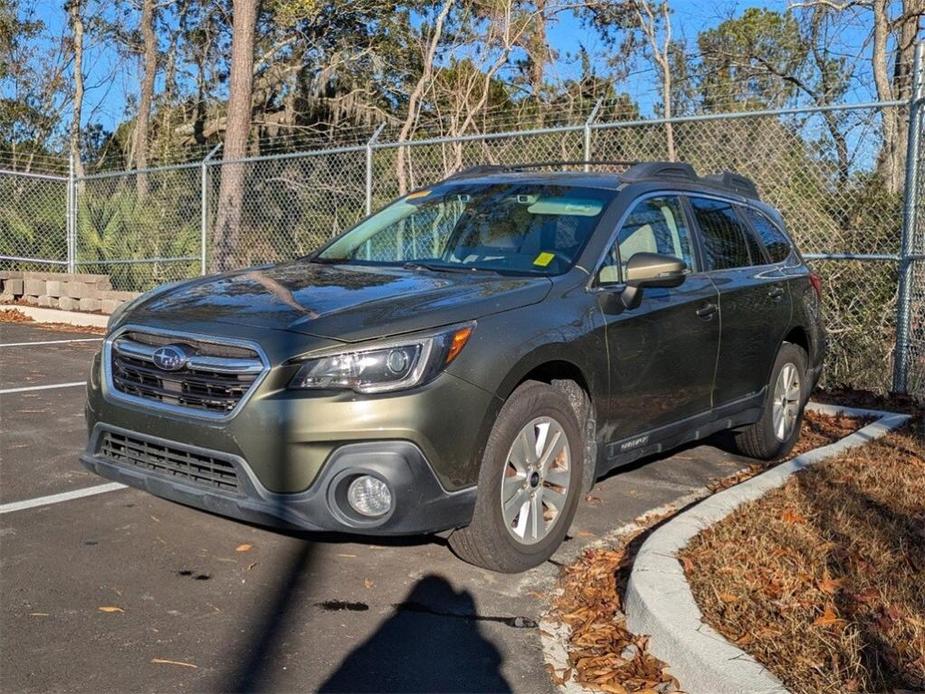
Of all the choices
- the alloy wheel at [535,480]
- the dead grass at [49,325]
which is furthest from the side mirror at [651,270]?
the dead grass at [49,325]

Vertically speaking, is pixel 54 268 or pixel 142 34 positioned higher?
pixel 142 34

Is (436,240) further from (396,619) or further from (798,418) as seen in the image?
(798,418)

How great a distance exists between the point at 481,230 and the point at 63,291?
11154 millimetres

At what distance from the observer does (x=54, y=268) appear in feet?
53.1

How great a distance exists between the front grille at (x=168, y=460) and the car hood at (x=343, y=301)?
51 cm

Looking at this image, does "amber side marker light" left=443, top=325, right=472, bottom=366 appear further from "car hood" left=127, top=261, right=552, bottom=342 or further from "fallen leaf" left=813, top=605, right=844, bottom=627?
"fallen leaf" left=813, top=605, right=844, bottom=627

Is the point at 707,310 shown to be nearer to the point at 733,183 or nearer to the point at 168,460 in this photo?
the point at 733,183

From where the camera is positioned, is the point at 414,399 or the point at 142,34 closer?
the point at 414,399

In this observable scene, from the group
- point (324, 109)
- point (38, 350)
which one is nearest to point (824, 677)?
point (38, 350)

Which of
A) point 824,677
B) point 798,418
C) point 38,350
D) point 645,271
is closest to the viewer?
point 824,677

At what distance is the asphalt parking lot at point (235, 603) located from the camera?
3.30m

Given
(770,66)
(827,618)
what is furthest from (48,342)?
(770,66)

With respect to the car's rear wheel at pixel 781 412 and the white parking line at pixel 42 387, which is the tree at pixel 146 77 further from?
the car's rear wheel at pixel 781 412

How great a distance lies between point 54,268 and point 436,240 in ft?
41.8
